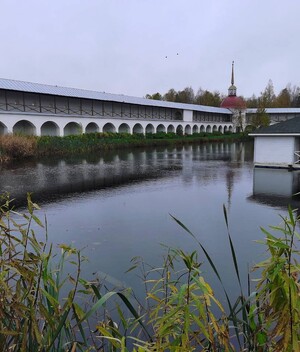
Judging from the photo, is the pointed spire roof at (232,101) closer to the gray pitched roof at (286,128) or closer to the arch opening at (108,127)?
the arch opening at (108,127)

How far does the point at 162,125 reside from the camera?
44688mm

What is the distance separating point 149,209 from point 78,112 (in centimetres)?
2718

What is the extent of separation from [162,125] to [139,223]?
38500mm

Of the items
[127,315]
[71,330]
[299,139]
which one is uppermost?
[299,139]

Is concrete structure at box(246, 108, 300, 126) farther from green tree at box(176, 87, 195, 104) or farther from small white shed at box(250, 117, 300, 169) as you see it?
small white shed at box(250, 117, 300, 169)

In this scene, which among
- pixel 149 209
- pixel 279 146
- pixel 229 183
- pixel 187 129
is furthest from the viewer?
pixel 187 129

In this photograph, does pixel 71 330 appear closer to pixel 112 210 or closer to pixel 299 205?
pixel 112 210

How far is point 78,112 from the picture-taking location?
33406 mm

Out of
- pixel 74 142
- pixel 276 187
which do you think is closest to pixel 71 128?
pixel 74 142

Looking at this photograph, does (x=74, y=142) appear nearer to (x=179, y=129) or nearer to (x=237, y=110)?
(x=179, y=129)

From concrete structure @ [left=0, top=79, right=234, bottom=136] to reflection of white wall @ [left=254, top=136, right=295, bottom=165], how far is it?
19.1m

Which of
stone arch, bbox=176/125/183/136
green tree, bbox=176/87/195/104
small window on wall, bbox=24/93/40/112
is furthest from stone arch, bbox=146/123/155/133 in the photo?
green tree, bbox=176/87/195/104

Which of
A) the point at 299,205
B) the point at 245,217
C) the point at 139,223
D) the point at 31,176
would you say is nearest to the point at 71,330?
the point at 139,223

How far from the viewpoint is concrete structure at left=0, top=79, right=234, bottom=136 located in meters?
27.3
